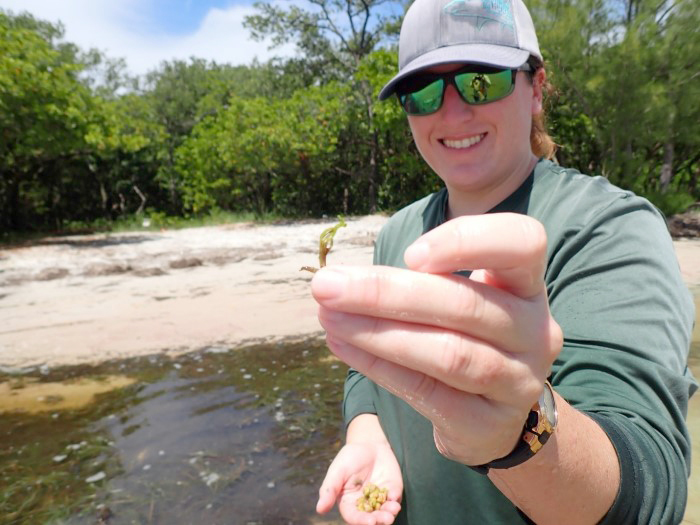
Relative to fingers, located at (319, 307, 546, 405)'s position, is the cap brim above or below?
above

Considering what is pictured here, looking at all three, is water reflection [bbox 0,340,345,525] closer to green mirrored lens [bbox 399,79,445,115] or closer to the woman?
the woman

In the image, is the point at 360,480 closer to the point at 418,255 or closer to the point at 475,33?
the point at 418,255

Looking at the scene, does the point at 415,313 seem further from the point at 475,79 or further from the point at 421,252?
the point at 475,79

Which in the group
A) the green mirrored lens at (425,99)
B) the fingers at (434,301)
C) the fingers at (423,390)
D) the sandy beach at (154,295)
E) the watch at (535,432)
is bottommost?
the sandy beach at (154,295)

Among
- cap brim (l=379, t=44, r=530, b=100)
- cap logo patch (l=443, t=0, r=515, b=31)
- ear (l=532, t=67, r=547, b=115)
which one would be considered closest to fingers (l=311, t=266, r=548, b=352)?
cap brim (l=379, t=44, r=530, b=100)

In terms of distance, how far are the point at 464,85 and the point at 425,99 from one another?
0.52 feet

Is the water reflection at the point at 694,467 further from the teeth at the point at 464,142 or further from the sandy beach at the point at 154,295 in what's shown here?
the sandy beach at the point at 154,295

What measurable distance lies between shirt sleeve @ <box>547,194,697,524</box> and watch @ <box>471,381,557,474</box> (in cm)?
17

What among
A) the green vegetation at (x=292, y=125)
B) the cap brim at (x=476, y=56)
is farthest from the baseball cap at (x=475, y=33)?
the green vegetation at (x=292, y=125)

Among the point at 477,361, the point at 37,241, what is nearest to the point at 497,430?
the point at 477,361

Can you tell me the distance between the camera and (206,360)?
6480 mm

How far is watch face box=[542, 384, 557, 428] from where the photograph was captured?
850 millimetres

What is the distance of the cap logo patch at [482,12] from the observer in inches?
57.8

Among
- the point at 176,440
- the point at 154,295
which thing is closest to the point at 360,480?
the point at 176,440
